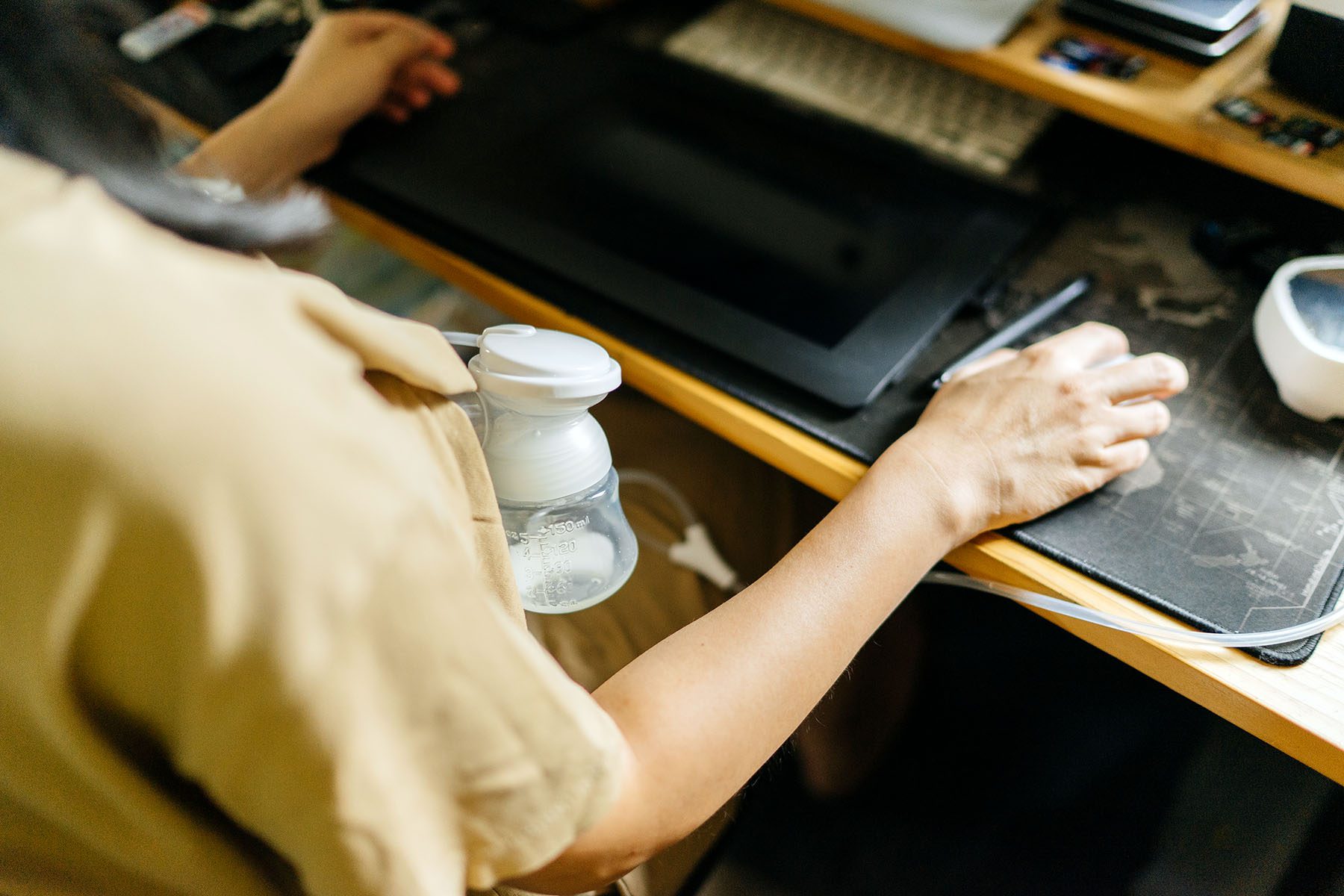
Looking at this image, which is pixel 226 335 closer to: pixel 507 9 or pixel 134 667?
pixel 134 667

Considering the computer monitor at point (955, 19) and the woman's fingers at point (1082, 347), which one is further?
the computer monitor at point (955, 19)

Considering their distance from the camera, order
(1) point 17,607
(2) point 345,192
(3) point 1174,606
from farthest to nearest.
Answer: (2) point 345,192 < (3) point 1174,606 < (1) point 17,607

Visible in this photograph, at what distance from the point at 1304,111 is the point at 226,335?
Answer: 864mm

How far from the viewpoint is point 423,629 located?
311 millimetres

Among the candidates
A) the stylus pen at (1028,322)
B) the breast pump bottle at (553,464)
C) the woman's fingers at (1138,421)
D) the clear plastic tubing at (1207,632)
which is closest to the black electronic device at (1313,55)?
the stylus pen at (1028,322)

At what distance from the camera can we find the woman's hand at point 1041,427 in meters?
0.59

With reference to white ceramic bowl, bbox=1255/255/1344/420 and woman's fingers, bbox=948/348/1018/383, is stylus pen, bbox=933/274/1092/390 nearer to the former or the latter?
woman's fingers, bbox=948/348/1018/383

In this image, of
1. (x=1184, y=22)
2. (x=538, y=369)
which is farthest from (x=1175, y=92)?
(x=538, y=369)

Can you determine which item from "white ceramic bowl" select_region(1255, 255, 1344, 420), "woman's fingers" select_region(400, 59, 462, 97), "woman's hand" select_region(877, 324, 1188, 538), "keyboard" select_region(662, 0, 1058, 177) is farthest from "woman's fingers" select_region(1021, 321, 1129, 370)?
"woman's fingers" select_region(400, 59, 462, 97)

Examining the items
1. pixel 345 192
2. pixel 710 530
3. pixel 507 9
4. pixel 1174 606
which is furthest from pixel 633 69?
pixel 1174 606

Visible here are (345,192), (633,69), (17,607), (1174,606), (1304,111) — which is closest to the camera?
(17,607)

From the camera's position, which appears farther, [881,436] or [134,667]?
[881,436]

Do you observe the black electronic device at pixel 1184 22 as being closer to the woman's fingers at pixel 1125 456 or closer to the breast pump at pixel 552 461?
the woman's fingers at pixel 1125 456

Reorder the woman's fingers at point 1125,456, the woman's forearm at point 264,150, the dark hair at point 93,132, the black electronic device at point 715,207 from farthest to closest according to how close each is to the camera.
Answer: the woman's forearm at point 264,150, the black electronic device at point 715,207, the woman's fingers at point 1125,456, the dark hair at point 93,132
